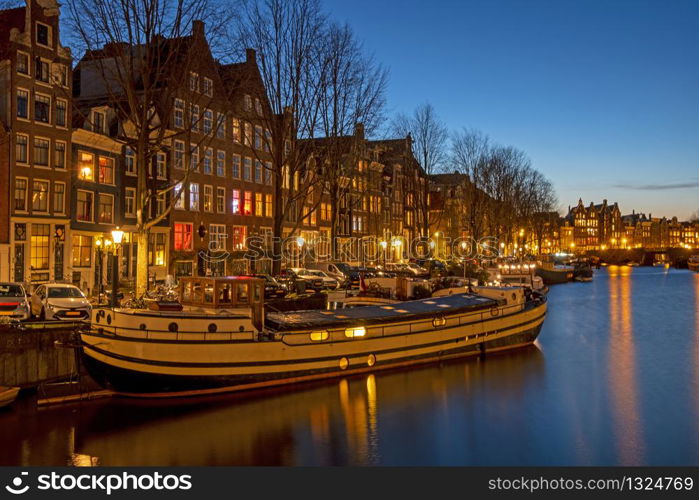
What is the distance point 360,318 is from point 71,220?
2411cm

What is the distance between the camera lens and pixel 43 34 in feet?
131

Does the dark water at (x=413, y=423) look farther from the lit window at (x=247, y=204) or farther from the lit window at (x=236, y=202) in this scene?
the lit window at (x=247, y=204)

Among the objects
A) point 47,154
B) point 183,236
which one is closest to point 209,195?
point 183,236

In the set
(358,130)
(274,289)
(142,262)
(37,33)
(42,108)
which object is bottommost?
(274,289)

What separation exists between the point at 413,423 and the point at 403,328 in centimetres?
777

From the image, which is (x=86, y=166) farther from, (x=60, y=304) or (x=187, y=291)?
(x=187, y=291)

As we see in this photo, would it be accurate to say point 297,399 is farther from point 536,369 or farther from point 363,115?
point 363,115

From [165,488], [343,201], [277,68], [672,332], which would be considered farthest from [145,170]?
[343,201]

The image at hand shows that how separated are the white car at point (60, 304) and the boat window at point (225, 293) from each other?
5.83 m

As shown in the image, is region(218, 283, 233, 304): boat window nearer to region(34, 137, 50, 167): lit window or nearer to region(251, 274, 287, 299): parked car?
region(251, 274, 287, 299): parked car

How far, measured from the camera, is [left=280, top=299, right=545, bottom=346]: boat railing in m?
25.8

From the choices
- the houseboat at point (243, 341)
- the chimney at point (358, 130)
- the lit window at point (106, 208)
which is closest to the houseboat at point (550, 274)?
the chimney at point (358, 130)

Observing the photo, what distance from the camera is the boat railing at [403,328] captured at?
25812mm

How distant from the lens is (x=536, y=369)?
102 ft
